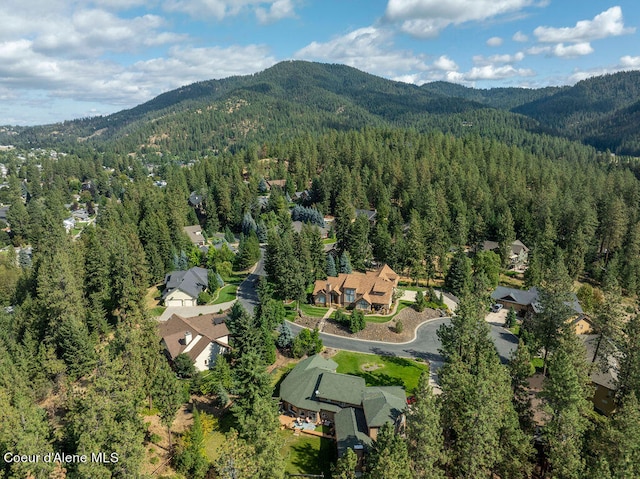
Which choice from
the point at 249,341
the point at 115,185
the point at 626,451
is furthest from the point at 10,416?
the point at 115,185

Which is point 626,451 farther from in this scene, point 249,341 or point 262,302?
point 262,302

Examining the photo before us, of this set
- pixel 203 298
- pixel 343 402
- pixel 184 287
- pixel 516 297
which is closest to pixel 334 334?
pixel 343 402

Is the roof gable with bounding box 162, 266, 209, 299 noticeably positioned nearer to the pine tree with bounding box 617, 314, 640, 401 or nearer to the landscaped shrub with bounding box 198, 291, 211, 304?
the landscaped shrub with bounding box 198, 291, 211, 304

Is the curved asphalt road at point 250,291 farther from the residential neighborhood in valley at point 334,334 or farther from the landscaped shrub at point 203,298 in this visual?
the landscaped shrub at point 203,298

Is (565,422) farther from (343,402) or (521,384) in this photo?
(343,402)

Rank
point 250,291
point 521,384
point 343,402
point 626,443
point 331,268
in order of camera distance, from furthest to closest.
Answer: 1. point 331,268
2. point 250,291
3. point 343,402
4. point 521,384
5. point 626,443

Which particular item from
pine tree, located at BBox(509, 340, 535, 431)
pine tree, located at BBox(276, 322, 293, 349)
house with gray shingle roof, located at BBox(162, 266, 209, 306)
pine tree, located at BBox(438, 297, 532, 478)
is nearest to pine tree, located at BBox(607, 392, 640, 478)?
pine tree, located at BBox(438, 297, 532, 478)

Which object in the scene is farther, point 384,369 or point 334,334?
point 334,334
